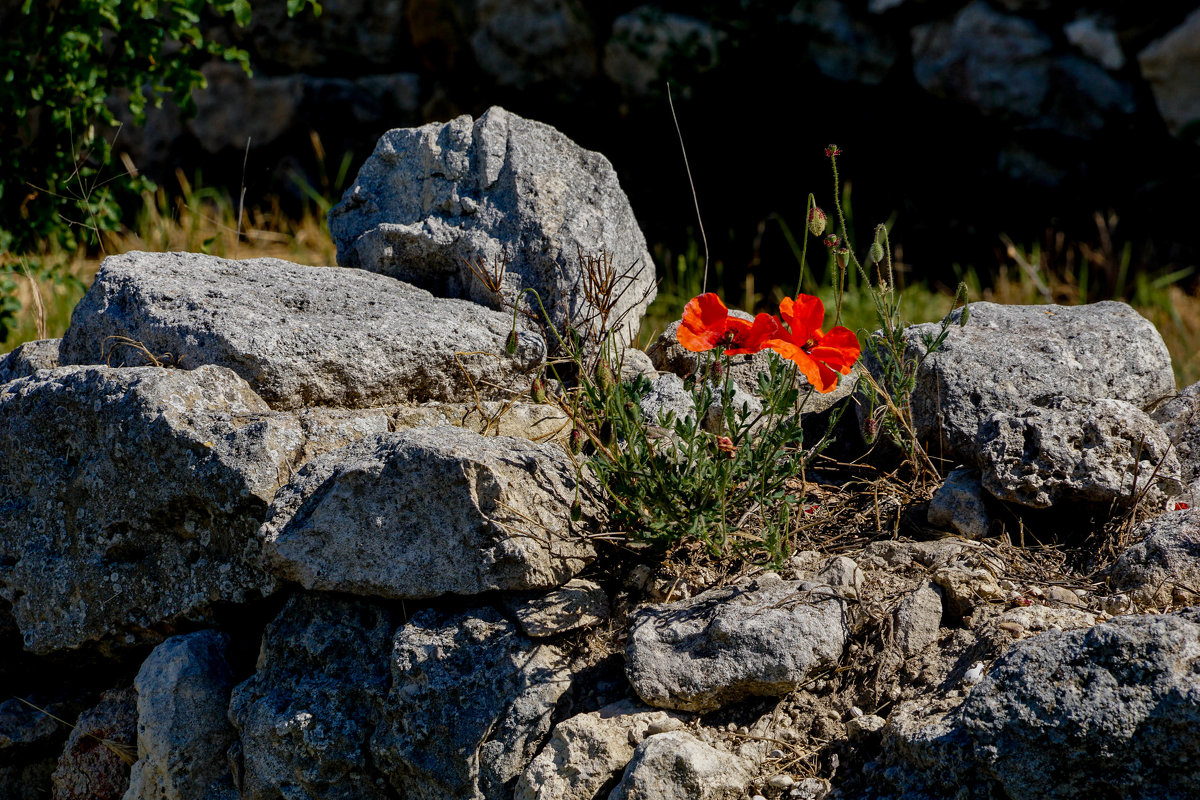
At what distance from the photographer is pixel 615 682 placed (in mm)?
1889

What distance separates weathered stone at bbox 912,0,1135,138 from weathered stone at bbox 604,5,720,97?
104cm

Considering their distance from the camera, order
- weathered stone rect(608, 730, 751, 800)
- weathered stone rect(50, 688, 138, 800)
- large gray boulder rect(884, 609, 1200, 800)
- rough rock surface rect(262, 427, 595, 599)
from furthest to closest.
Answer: weathered stone rect(50, 688, 138, 800) < rough rock surface rect(262, 427, 595, 599) < weathered stone rect(608, 730, 751, 800) < large gray boulder rect(884, 609, 1200, 800)

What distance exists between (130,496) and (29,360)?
2.13 ft

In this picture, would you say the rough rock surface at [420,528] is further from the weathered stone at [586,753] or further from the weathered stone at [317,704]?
the weathered stone at [586,753]

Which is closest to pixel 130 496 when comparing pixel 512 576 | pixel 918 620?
pixel 512 576

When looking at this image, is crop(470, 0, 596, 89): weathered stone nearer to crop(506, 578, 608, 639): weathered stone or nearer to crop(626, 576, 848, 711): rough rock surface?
crop(506, 578, 608, 639): weathered stone

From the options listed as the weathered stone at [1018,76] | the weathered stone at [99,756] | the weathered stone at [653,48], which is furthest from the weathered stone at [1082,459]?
the weathered stone at [653,48]

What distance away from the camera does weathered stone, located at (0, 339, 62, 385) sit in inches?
97.6

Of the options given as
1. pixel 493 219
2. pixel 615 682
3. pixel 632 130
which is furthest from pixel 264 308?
pixel 632 130

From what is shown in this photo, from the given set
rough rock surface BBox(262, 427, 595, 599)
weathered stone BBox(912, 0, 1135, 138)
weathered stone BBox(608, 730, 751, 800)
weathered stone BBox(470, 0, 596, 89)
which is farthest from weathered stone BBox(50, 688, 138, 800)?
weathered stone BBox(912, 0, 1135, 138)

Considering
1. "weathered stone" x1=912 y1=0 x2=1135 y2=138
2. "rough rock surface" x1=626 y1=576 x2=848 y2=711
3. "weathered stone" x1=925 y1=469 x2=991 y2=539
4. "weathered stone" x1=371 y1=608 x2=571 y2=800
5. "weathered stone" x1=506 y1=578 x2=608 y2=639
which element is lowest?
"weathered stone" x1=371 y1=608 x2=571 y2=800

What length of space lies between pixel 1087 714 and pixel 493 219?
1.67 meters

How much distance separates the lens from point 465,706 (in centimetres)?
187

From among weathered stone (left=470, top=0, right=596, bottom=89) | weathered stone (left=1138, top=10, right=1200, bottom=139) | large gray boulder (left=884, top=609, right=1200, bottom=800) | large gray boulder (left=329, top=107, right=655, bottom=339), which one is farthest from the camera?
weathered stone (left=470, top=0, right=596, bottom=89)
